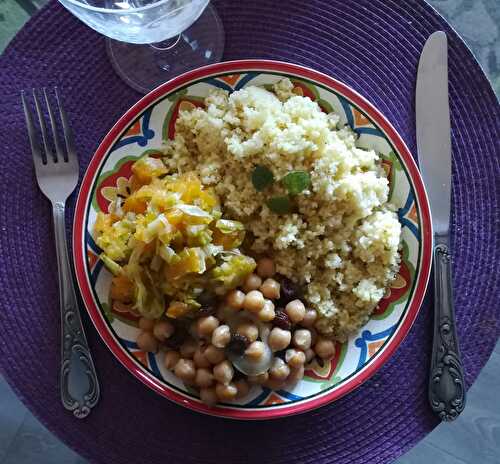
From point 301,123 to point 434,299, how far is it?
0.57 metres

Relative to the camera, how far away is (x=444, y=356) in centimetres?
154

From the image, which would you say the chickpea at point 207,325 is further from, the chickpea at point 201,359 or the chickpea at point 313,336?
the chickpea at point 313,336

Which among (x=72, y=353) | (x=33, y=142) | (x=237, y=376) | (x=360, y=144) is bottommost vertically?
(x=72, y=353)

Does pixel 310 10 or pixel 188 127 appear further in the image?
pixel 310 10

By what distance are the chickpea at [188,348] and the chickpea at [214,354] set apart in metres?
0.05

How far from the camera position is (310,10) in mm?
1646

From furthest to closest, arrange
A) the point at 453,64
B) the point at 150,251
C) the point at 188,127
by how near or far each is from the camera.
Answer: the point at 453,64 → the point at 188,127 → the point at 150,251

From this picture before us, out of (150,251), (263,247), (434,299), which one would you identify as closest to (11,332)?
(150,251)

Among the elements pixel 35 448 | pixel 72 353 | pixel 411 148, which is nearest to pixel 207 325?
pixel 72 353

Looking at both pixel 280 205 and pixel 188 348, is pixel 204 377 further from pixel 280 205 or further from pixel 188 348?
pixel 280 205

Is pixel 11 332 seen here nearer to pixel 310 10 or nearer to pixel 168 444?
pixel 168 444

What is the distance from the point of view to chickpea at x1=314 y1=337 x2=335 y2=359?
1458mm

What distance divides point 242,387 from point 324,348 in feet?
0.70

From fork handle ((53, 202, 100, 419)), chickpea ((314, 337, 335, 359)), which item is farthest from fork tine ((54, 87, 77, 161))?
chickpea ((314, 337, 335, 359))
